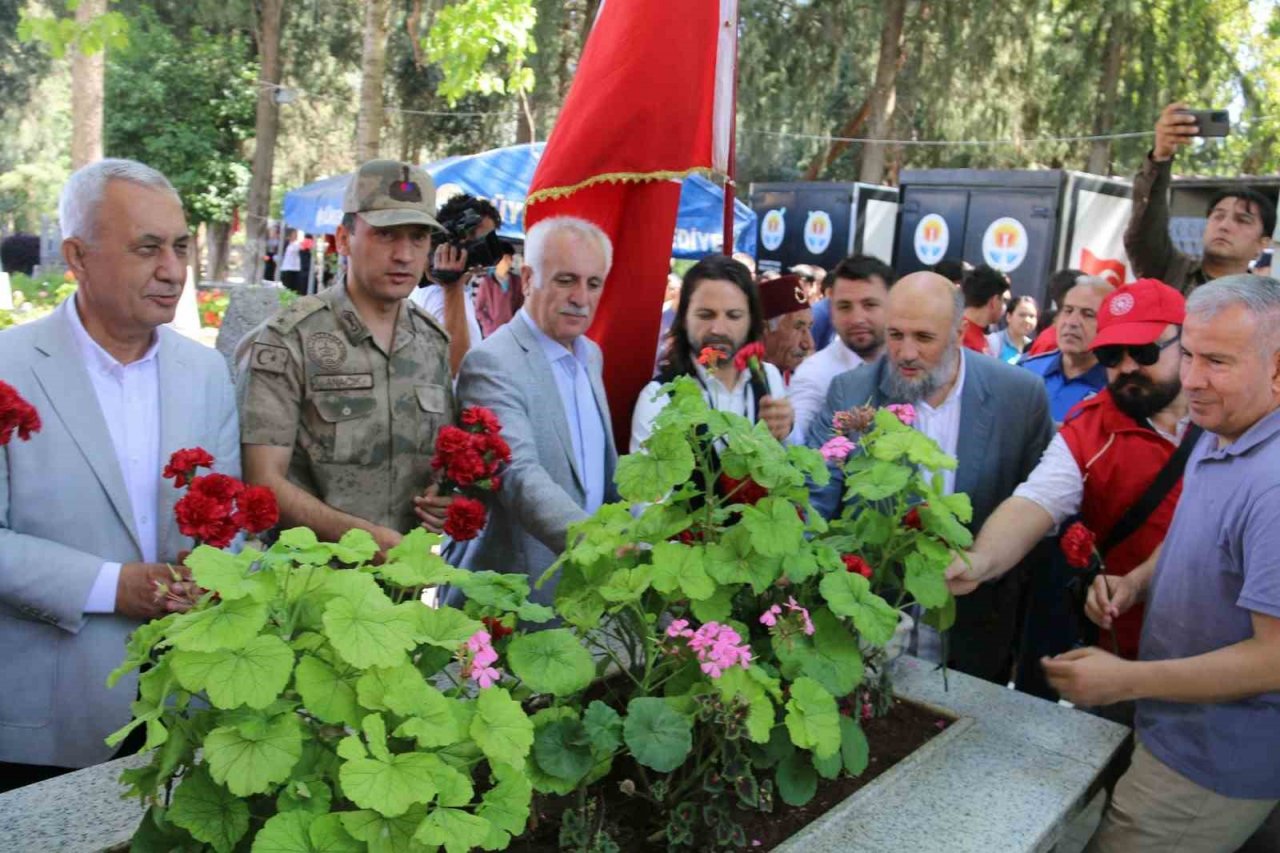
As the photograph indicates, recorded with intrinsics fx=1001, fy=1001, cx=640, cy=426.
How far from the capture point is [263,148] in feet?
64.2

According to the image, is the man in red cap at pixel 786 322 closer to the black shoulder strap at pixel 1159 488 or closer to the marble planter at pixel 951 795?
the black shoulder strap at pixel 1159 488

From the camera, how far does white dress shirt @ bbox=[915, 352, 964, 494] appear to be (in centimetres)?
301

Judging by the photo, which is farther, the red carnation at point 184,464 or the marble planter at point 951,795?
the red carnation at point 184,464

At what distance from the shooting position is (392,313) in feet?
9.12

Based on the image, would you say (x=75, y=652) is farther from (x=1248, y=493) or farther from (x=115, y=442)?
(x=1248, y=493)

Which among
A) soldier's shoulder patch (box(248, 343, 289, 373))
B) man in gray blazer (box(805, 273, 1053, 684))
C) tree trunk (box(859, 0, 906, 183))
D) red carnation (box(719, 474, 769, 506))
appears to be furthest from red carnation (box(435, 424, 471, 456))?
tree trunk (box(859, 0, 906, 183))

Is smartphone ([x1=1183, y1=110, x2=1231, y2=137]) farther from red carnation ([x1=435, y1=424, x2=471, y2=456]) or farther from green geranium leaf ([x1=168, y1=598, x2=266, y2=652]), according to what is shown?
green geranium leaf ([x1=168, y1=598, x2=266, y2=652])

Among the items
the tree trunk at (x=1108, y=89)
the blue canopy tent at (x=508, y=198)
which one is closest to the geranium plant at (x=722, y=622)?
the blue canopy tent at (x=508, y=198)

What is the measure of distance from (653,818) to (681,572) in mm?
484

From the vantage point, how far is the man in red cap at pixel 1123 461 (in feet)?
8.52

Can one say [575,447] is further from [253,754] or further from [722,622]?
[253,754]

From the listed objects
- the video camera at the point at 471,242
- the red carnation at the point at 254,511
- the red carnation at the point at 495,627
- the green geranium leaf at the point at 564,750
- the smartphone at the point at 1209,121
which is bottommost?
the green geranium leaf at the point at 564,750

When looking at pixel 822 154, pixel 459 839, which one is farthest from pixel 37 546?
pixel 822 154

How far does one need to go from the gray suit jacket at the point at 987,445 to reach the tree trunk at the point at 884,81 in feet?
55.5
